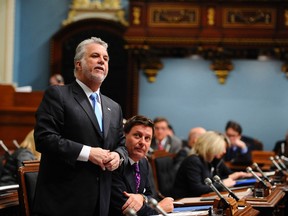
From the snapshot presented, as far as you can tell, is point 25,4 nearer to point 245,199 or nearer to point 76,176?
point 245,199

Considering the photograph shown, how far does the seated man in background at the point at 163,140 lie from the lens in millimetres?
9750

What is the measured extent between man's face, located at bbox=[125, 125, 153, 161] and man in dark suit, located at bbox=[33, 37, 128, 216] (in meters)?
0.62

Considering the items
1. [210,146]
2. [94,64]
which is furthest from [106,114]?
[210,146]

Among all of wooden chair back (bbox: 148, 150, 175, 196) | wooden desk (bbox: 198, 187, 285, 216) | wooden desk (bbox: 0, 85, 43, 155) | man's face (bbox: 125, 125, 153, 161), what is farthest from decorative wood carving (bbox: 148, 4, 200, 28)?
man's face (bbox: 125, 125, 153, 161)

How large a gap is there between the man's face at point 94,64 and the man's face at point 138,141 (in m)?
0.81

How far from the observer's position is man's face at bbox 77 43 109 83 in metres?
3.65

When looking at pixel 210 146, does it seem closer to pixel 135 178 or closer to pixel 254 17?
pixel 135 178

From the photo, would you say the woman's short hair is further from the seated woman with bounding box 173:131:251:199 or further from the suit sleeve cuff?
the suit sleeve cuff

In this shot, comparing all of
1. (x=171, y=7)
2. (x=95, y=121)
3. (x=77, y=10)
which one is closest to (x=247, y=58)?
(x=171, y=7)

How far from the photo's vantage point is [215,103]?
1315cm

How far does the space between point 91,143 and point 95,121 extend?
0.12m

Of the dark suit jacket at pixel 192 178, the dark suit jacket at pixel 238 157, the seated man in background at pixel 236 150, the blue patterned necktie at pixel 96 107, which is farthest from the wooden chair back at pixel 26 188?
the seated man in background at pixel 236 150

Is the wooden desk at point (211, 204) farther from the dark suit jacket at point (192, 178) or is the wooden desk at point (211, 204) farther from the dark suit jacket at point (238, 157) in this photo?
the dark suit jacket at point (238, 157)

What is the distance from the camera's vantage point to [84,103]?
367cm
